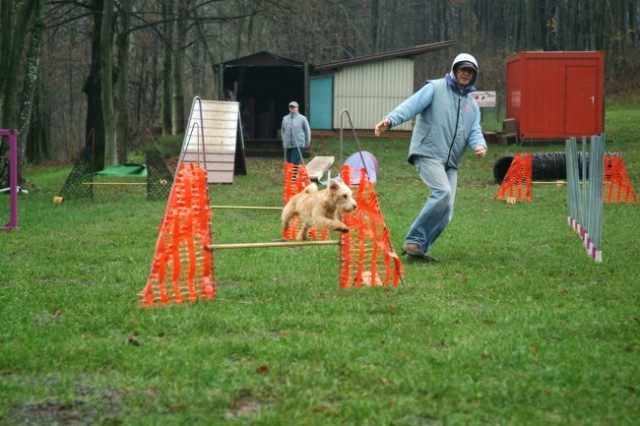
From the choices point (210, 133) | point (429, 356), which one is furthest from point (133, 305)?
point (210, 133)

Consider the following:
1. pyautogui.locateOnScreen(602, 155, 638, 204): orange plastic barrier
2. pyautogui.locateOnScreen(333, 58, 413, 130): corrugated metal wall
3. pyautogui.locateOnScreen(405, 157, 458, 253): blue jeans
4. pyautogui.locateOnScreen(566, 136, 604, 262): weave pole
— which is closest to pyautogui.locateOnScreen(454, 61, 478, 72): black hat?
pyautogui.locateOnScreen(405, 157, 458, 253): blue jeans

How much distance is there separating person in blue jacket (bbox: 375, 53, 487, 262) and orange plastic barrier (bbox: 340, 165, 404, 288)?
81cm

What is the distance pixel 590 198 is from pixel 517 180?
9.39 metres

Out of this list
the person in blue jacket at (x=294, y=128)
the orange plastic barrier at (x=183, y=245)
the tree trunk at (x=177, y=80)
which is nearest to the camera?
the orange plastic barrier at (x=183, y=245)

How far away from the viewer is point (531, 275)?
28.2 feet

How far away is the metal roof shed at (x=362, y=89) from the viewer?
123 ft

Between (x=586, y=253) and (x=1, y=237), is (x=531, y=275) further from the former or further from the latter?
(x=1, y=237)

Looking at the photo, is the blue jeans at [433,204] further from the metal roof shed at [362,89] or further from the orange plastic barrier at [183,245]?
the metal roof shed at [362,89]

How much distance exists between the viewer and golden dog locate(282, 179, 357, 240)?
890 cm

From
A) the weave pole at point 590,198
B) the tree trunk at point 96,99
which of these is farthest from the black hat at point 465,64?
the tree trunk at point 96,99

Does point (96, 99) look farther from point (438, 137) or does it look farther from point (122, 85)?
point (438, 137)

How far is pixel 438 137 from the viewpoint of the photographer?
9.53m

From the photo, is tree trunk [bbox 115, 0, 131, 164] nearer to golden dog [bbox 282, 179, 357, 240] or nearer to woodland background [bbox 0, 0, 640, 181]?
woodland background [bbox 0, 0, 640, 181]

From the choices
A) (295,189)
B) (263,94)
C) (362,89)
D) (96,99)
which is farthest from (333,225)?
(362,89)
